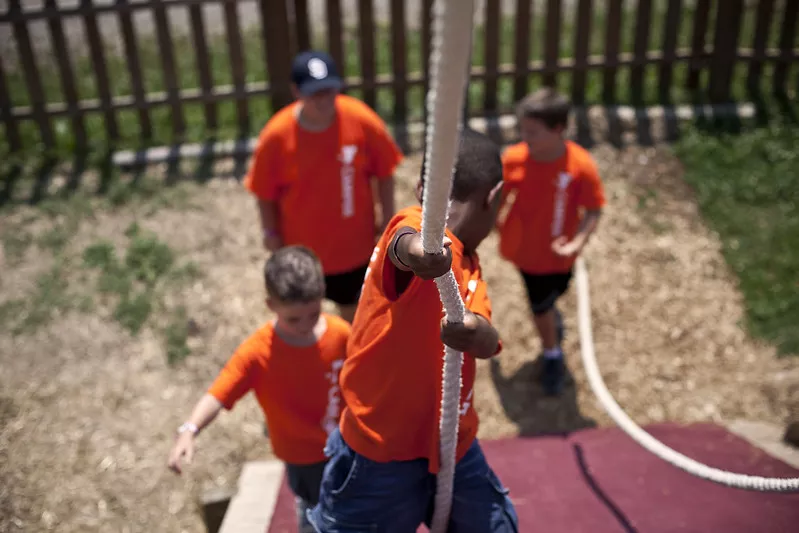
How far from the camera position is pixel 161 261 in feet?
20.2

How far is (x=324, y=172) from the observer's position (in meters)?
4.38

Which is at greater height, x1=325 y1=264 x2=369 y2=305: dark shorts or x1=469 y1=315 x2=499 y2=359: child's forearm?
x1=469 y1=315 x2=499 y2=359: child's forearm

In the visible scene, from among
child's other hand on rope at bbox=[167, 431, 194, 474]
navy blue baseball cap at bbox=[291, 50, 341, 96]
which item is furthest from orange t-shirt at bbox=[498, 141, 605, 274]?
child's other hand on rope at bbox=[167, 431, 194, 474]

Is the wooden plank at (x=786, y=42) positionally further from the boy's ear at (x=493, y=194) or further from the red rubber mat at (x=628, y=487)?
the boy's ear at (x=493, y=194)

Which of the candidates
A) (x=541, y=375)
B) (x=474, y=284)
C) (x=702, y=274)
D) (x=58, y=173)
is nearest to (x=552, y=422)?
(x=541, y=375)

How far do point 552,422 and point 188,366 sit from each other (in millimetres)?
2355

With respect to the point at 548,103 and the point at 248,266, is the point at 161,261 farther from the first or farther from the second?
the point at 548,103

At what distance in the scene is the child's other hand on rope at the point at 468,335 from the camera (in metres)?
2.17

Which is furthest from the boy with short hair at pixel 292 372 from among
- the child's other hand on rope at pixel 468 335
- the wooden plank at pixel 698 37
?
the wooden plank at pixel 698 37

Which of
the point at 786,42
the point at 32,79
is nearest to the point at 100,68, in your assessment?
the point at 32,79

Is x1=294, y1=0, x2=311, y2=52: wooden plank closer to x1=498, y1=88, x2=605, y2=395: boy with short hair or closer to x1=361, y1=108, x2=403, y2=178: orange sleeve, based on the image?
x1=361, y1=108, x2=403, y2=178: orange sleeve

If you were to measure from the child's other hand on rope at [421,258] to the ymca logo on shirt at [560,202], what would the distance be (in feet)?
8.57

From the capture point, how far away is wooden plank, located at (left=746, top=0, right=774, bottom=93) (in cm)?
750

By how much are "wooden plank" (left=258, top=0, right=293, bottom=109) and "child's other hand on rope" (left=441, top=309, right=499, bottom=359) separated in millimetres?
5419
